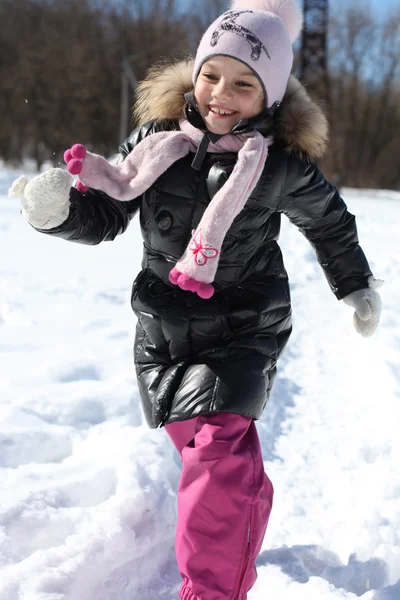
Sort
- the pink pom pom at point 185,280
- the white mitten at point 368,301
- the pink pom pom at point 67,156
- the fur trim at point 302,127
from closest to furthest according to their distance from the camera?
1. the pink pom pom at point 185,280
2. the pink pom pom at point 67,156
3. the fur trim at point 302,127
4. the white mitten at point 368,301

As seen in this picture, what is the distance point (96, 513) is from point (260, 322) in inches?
34.2

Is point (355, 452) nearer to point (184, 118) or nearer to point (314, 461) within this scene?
point (314, 461)

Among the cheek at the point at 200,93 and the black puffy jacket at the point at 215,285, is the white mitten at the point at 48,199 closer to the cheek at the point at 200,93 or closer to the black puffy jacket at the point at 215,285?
the black puffy jacket at the point at 215,285

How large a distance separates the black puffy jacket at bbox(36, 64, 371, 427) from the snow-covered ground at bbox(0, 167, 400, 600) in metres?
0.47

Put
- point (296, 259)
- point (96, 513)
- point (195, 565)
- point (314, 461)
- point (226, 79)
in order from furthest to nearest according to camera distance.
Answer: point (296, 259) < point (314, 461) < point (96, 513) < point (226, 79) < point (195, 565)

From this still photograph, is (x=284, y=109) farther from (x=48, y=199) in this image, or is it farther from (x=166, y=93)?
(x=48, y=199)

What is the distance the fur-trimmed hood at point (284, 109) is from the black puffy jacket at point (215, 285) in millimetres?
34

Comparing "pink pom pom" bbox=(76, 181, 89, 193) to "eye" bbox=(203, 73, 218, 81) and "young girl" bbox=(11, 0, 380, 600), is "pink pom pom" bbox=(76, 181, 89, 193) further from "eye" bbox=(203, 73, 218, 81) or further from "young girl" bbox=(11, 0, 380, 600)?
"eye" bbox=(203, 73, 218, 81)

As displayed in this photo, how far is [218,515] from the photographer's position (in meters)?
1.70

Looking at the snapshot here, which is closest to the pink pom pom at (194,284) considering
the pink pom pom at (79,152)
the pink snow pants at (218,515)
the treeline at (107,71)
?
the pink snow pants at (218,515)

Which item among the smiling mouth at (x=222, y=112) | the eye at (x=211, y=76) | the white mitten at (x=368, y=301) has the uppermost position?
the eye at (x=211, y=76)

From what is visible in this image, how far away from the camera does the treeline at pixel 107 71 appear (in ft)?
115

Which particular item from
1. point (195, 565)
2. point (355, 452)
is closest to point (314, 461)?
point (355, 452)

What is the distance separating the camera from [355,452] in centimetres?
277
